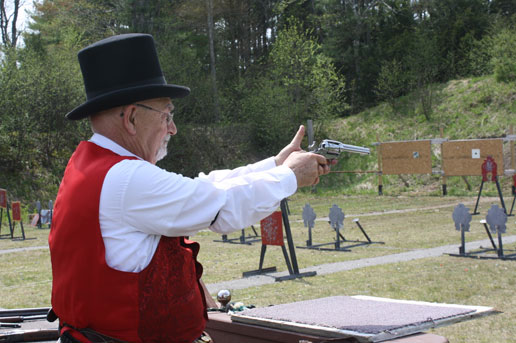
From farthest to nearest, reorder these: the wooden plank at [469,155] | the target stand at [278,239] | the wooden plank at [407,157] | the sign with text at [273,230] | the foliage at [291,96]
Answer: the foliage at [291,96]
the wooden plank at [407,157]
the wooden plank at [469,155]
the sign with text at [273,230]
the target stand at [278,239]

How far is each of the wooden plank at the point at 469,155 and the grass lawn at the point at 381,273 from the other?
17.5 feet

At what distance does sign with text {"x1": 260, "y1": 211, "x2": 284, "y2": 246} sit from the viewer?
28.4ft

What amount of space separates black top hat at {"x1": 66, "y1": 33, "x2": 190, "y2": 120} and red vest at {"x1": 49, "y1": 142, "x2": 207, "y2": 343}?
22 cm

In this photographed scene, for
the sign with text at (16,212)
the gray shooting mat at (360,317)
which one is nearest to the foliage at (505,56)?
the sign with text at (16,212)

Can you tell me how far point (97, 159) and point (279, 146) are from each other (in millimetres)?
28405

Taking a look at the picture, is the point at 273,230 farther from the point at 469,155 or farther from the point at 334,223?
the point at 469,155

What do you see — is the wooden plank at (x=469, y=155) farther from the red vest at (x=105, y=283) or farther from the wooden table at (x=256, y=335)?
the red vest at (x=105, y=283)

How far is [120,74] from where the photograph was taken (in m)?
2.19

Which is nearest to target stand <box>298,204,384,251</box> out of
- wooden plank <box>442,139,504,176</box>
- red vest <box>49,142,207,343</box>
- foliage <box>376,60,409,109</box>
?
red vest <box>49,142,207,343</box>

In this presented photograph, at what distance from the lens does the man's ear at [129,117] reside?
7.11ft

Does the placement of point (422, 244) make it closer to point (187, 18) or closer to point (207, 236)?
point (207, 236)

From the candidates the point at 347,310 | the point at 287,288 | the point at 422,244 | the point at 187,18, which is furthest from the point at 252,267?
the point at 187,18

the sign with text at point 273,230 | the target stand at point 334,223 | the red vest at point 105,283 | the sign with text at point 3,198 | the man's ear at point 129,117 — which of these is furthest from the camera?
the sign with text at point 3,198

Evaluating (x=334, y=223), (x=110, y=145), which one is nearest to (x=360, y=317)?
(x=110, y=145)
